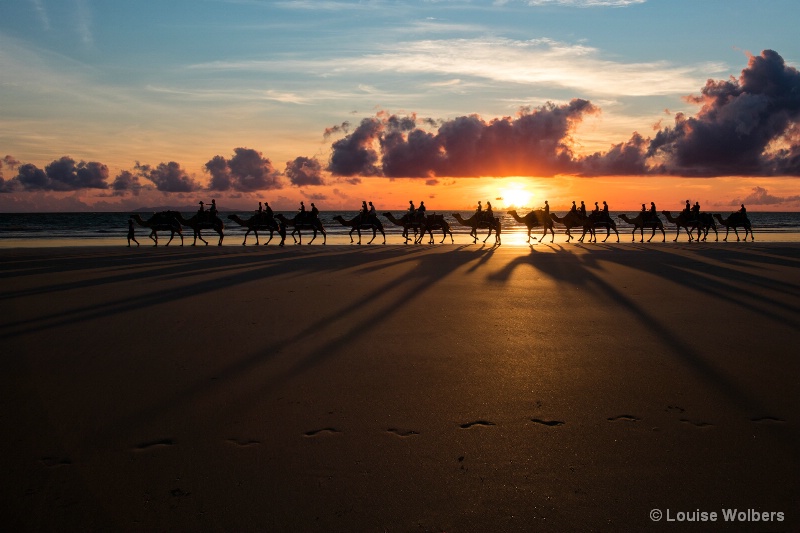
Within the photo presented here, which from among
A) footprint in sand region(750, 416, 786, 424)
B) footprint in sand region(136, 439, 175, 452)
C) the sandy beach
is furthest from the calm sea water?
footprint in sand region(136, 439, 175, 452)

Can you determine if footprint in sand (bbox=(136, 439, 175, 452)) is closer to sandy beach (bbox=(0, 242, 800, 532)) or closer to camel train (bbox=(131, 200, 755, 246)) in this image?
sandy beach (bbox=(0, 242, 800, 532))

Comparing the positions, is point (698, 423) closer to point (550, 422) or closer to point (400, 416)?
point (550, 422)

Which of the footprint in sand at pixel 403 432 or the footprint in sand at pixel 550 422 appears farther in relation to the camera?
the footprint in sand at pixel 550 422

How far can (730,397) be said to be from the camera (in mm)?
5305

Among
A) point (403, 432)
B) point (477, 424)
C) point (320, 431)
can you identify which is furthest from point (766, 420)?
point (320, 431)

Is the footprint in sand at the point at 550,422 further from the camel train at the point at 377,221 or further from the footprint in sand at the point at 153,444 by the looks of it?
the camel train at the point at 377,221

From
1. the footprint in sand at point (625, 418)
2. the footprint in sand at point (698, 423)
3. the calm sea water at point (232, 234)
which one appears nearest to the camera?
the footprint in sand at point (698, 423)

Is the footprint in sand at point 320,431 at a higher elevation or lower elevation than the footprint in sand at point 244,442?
higher

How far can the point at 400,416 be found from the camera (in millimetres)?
4891

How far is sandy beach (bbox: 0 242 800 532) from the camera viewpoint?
3.51 metres

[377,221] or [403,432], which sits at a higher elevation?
[377,221]

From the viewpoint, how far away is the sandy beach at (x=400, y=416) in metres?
3.51

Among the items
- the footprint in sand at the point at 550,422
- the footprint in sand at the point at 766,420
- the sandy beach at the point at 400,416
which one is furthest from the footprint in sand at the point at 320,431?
the footprint in sand at the point at 766,420

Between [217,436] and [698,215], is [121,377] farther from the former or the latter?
[698,215]
